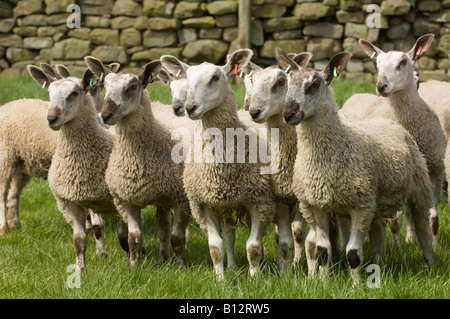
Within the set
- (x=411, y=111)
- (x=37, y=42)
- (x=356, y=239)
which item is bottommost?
(x=356, y=239)

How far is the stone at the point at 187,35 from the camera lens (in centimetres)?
1327

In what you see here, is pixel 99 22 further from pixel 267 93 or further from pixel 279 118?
pixel 267 93

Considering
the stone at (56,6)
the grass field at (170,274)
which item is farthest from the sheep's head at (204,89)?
the stone at (56,6)

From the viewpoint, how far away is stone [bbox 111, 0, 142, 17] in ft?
44.2

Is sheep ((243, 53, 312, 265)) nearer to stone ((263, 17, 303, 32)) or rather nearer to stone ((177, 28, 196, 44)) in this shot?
stone ((263, 17, 303, 32))

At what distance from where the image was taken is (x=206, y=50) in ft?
42.9

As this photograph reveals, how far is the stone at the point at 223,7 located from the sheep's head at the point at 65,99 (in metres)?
7.19

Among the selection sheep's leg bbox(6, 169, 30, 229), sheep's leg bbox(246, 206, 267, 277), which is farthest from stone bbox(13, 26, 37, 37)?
sheep's leg bbox(246, 206, 267, 277)

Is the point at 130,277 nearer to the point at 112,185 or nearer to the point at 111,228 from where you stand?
the point at 112,185

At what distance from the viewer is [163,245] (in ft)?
20.9

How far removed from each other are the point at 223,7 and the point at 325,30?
1.83 m

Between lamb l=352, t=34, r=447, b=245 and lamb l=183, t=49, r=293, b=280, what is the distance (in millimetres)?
1565

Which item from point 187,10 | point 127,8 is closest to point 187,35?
point 187,10

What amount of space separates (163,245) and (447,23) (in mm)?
8246
